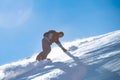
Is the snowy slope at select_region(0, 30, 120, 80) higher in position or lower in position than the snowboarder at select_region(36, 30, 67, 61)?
lower

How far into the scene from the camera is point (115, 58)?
372 inches

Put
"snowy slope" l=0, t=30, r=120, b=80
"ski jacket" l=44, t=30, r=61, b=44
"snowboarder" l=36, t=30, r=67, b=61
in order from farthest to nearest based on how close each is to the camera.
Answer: "ski jacket" l=44, t=30, r=61, b=44, "snowboarder" l=36, t=30, r=67, b=61, "snowy slope" l=0, t=30, r=120, b=80

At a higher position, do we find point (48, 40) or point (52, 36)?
point (52, 36)

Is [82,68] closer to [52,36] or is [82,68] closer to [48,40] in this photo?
[48,40]

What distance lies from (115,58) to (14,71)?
16.0 feet

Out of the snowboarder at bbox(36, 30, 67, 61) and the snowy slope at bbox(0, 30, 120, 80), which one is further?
the snowboarder at bbox(36, 30, 67, 61)

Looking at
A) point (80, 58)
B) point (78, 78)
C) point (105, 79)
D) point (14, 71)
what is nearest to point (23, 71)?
point (14, 71)

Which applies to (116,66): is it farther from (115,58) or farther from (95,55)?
(95,55)

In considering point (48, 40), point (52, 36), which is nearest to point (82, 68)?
point (48, 40)

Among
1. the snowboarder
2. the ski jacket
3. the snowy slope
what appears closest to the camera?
the snowy slope

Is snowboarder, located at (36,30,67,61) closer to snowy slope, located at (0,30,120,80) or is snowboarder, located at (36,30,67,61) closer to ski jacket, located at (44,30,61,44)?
ski jacket, located at (44,30,61,44)

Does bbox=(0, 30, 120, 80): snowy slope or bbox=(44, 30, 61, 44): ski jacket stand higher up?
bbox=(44, 30, 61, 44): ski jacket

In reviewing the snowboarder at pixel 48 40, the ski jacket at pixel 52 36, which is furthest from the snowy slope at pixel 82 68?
the ski jacket at pixel 52 36

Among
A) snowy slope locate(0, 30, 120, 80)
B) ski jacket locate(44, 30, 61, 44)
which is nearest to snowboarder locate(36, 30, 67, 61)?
ski jacket locate(44, 30, 61, 44)
